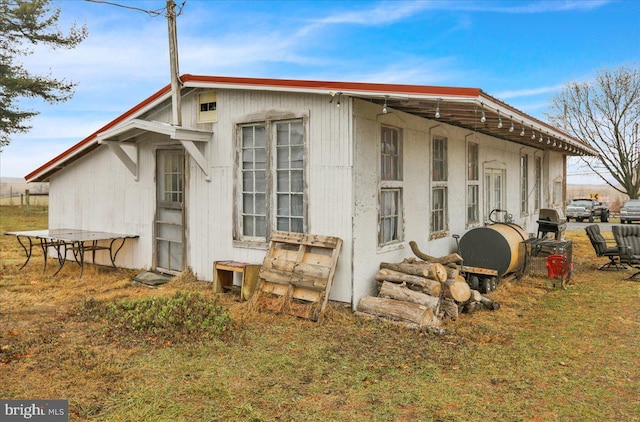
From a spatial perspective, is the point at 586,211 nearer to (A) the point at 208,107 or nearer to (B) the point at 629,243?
(B) the point at 629,243

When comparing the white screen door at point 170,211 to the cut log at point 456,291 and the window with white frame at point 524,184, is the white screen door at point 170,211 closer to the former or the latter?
the cut log at point 456,291

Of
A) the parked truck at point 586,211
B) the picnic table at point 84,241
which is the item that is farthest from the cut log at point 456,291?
the parked truck at point 586,211

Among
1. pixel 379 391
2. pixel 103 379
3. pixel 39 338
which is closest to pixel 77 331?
pixel 39 338

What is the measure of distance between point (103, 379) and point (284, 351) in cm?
168

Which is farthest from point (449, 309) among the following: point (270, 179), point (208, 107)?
point (208, 107)

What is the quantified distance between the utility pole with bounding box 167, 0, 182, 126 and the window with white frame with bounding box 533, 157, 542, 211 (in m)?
10.9

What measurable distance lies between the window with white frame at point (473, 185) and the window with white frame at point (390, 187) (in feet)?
9.98

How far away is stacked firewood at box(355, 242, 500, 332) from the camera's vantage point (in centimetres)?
560

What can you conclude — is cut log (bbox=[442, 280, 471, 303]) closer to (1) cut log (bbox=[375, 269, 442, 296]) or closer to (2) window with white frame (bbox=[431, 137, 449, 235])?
(1) cut log (bbox=[375, 269, 442, 296])

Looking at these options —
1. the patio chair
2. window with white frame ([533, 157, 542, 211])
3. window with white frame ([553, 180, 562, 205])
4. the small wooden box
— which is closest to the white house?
the small wooden box

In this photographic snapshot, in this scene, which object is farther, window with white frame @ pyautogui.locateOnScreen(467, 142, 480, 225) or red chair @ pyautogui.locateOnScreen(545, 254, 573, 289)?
window with white frame @ pyautogui.locateOnScreen(467, 142, 480, 225)

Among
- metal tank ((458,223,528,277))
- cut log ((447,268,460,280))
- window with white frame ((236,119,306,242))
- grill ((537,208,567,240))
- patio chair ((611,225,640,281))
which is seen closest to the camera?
cut log ((447,268,460,280))

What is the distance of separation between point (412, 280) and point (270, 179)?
8.20ft

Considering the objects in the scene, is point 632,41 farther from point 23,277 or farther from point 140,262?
point 23,277
